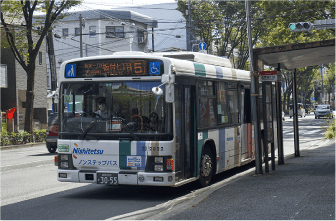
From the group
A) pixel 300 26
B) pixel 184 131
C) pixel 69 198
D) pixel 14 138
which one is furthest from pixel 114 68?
pixel 14 138

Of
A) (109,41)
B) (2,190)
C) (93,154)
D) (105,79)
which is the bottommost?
(2,190)

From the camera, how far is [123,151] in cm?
899

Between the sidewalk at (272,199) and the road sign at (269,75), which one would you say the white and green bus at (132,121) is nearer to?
the sidewalk at (272,199)

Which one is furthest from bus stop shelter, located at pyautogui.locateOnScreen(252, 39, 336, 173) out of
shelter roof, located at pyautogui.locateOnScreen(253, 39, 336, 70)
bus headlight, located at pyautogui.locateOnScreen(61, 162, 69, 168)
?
bus headlight, located at pyautogui.locateOnScreen(61, 162, 69, 168)

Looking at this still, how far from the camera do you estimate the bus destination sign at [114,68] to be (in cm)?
904

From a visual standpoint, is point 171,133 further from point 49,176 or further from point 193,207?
point 49,176

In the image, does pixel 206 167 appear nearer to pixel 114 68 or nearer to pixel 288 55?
pixel 114 68

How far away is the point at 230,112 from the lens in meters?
11.9

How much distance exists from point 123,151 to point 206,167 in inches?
87.7

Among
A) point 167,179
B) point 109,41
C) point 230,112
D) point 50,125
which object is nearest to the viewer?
point 167,179

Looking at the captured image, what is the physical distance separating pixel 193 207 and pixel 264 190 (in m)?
1.93

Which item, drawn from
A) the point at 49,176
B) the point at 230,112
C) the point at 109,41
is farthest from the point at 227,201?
the point at 109,41

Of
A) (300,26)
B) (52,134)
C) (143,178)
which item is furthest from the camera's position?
(52,134)

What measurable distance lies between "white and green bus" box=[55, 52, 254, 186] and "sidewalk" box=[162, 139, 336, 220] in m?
1.09
